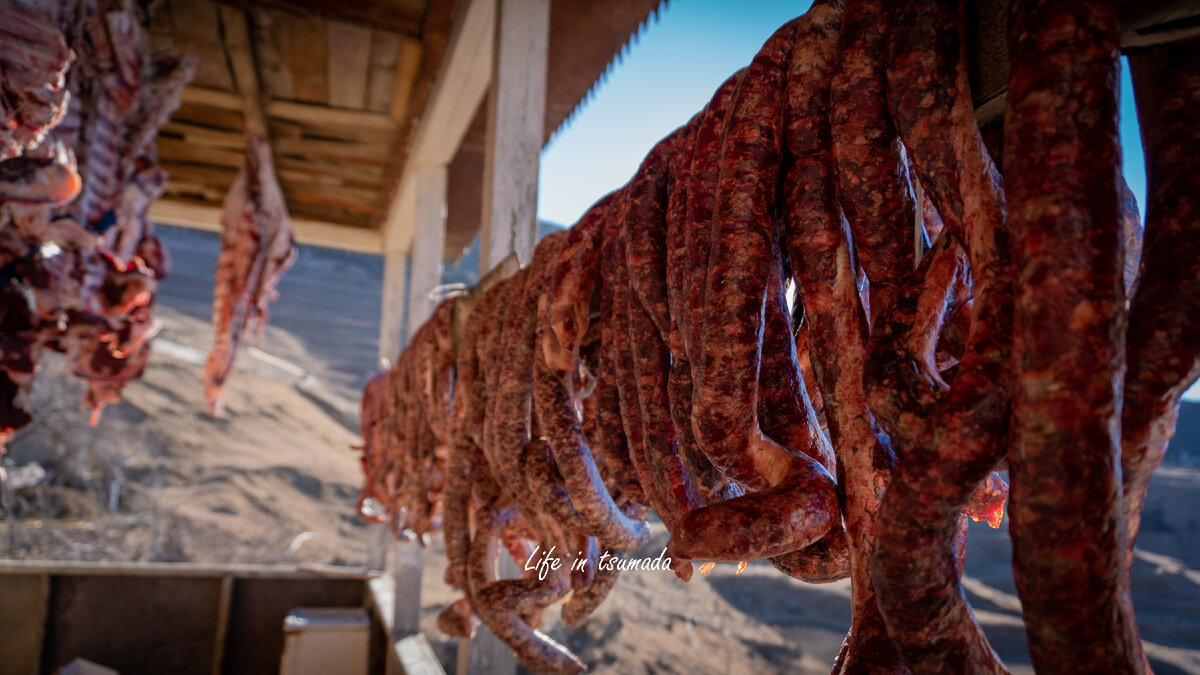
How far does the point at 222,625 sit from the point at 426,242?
3.42 metres

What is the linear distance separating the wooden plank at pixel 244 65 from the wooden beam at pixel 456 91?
3.45 ft

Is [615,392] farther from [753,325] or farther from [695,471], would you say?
[753,325]

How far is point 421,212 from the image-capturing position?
16.3ft

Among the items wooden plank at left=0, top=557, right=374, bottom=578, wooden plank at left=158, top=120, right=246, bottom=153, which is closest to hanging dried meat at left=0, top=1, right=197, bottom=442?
wooden plank at left=158, top=120, right=246, bottom=153

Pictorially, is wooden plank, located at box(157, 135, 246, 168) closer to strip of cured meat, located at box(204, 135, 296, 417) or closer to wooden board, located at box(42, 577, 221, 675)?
strip of cured meat, located at box(204, 135, 296, 417)

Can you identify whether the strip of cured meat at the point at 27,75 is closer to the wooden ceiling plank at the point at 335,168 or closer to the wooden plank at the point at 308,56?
the wooden plank at the point at 308,56

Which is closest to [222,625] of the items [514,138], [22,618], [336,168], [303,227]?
[22,618]

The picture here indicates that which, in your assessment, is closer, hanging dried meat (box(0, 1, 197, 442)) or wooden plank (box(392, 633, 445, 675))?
hanging dried meat (box(0, 1, 197, 442))

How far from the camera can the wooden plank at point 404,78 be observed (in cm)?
420

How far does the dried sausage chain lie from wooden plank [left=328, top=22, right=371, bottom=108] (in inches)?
140

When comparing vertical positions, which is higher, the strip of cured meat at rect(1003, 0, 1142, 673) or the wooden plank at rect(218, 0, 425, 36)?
the wooden plank at rect(218, 0, 425, 36)

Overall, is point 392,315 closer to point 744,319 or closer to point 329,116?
point 329,116

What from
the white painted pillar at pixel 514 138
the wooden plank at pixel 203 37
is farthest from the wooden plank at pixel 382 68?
→ the white painted pillar at pixel 514 138

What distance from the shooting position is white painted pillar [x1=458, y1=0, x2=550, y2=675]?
2.51 meters
